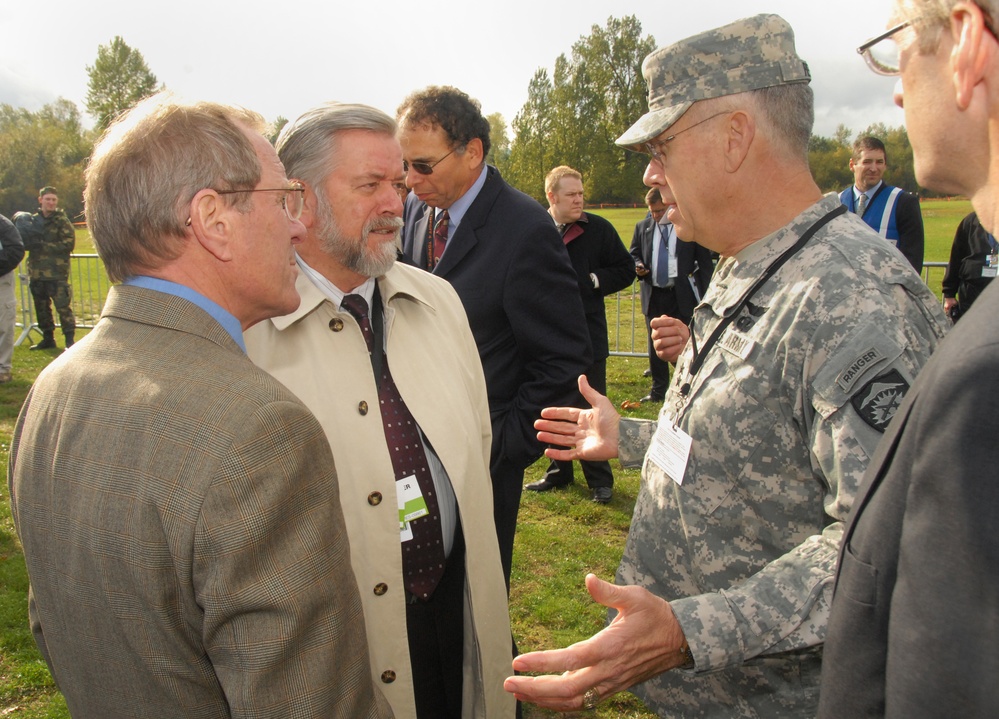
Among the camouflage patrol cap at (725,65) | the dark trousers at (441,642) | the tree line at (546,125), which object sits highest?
the tree line at (546,125)

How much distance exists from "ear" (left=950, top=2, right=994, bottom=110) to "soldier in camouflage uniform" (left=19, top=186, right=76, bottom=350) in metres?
12.4

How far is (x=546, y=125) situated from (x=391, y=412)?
64923mm

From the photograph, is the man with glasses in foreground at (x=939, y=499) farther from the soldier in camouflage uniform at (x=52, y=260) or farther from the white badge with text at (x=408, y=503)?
the soldier in camouflage uniform at (x=52, y=260)

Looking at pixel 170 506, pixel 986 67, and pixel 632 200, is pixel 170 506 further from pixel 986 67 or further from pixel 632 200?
pixel 632 200

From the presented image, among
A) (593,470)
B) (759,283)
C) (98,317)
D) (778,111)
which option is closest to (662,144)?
(778,111)

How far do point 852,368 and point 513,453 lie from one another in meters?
1.98

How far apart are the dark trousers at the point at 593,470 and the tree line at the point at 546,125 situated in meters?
50.8

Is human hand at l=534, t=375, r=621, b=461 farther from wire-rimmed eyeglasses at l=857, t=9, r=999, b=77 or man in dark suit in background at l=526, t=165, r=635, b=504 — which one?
man in dark suit in background at l=526, t=165, r=635, b=504

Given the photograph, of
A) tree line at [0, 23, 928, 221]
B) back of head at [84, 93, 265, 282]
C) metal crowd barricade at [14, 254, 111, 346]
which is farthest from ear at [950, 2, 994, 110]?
tree line at [0, 23, 928, 221]

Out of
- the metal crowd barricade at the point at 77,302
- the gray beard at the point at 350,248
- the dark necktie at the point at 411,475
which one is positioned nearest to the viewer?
the dark necktie at the point at 411,475

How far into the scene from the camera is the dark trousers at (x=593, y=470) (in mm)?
5891

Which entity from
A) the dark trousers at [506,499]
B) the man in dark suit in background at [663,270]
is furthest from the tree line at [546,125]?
the dark trousers at [506,499]

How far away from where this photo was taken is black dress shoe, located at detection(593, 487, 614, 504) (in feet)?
19.1

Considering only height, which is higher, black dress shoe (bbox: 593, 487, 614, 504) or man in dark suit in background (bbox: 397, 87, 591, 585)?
man in dark suit in background (bbox: 397, 87, 591, 585)
